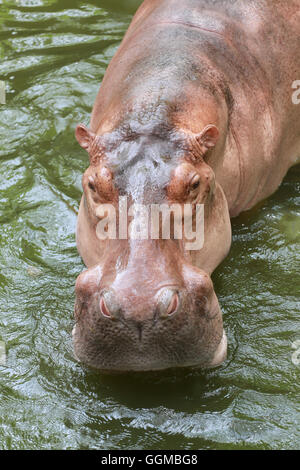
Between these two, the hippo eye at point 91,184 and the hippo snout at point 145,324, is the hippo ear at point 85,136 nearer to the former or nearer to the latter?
the hippo eye at point 91,184

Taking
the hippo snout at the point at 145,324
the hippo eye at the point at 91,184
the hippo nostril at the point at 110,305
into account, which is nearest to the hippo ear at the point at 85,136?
the hippo eye at the point at 91,184

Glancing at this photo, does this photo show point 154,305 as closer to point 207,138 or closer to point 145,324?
point 145,324

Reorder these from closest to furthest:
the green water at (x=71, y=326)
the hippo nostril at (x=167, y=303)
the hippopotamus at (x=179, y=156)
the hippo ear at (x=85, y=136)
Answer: the hippo nostril at (x=167, y=303), the hippopotamus at (x=179, y=156), the green water at (x=71, y=326), the hippo ear at (x=85, y=136)

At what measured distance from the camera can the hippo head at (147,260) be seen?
3518 mm

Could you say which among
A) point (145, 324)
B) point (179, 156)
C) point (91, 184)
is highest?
point (179, 156)

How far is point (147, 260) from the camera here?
3.61 m

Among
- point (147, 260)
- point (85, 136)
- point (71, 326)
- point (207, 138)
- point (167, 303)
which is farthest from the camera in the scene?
point (71, 326)

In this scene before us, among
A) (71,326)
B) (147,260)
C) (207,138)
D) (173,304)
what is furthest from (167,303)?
(71,326)

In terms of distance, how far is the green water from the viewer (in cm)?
394

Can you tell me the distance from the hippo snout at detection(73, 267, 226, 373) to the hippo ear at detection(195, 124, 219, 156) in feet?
2.51

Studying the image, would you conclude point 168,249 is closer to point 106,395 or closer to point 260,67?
point 106,395

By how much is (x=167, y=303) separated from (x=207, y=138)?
3.68 ft

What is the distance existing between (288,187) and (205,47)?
139 cm

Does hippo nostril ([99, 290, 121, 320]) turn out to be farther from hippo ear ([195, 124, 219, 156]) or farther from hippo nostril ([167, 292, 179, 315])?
hippo ear ([195, 124, 219, 156])
